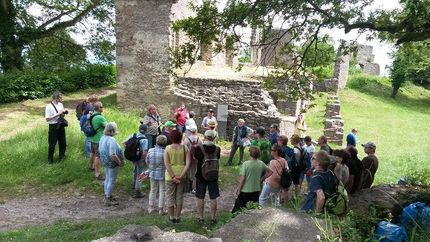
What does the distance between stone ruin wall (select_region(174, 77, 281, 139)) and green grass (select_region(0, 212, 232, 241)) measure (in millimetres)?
8289

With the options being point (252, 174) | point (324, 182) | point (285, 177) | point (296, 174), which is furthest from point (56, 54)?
point (324, 182)

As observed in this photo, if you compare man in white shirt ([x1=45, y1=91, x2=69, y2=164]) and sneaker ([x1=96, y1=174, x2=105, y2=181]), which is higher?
man in white shirt ([x1=45, y1=91, x2=69, y2=164])

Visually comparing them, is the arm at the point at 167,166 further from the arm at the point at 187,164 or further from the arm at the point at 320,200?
the arm at the point at 320,200

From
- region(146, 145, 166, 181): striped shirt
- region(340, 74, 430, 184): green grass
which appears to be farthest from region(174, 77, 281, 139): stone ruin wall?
region(146, 145, 166, 181): striped shirt

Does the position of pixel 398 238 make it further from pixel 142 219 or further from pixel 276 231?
pixel 142 219

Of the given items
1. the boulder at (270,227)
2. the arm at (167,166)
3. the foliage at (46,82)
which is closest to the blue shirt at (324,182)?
the boulder at (270,227)

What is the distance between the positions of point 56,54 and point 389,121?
63.9 feet

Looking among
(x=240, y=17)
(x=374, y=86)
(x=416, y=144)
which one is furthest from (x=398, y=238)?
(x=374, y=86)

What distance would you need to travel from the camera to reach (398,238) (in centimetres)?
464

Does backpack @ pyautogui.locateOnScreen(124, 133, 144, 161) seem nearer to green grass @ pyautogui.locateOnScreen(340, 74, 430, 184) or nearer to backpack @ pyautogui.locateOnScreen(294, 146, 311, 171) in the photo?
backpack @ pyautogui.locateOnScreen(294, 146, 311, 171)

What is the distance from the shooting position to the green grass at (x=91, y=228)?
5.95 meters

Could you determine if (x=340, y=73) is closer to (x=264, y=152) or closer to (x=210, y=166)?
(x=264, y=152)

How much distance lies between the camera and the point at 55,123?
927 centimetres

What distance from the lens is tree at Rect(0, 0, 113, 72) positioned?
20.2 metres
